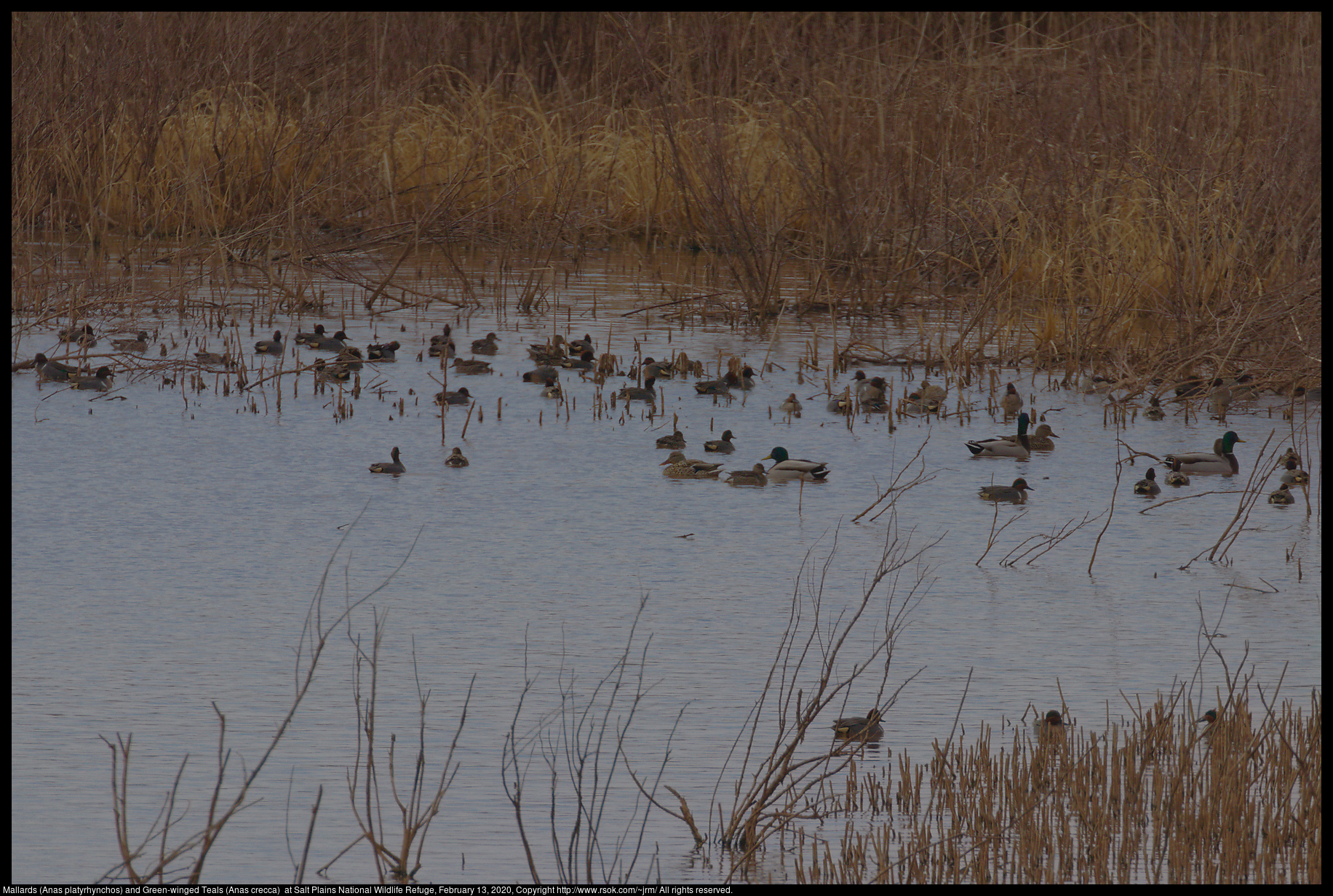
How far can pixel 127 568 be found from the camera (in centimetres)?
774

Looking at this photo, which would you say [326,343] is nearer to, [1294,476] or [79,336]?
[79,336]

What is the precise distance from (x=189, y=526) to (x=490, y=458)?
220 cm

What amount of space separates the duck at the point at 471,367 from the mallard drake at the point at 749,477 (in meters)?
3.48

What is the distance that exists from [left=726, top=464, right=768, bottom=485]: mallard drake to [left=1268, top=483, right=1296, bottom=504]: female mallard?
264cm

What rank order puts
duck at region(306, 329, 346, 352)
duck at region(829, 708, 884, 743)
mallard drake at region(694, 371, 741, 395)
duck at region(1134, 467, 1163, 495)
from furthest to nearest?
duck at region(306, 329, 346, 352) < mallard drake at region(694, 371, 741, 395) < duck at region(1134, 467, 1163, 495) < duck at region(829, 708, 884, 743)

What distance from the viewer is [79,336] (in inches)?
522

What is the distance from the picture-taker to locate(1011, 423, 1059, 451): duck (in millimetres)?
10844

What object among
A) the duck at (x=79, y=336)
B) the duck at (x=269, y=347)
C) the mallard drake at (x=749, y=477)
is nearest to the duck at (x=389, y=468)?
the mallard drake at (x=749, y=477)

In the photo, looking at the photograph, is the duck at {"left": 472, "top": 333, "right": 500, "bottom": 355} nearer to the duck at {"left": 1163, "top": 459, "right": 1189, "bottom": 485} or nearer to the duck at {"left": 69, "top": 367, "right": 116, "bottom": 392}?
Result: the duck at {"left": 69, "top": 367, "right": 116, "bottom": 392}

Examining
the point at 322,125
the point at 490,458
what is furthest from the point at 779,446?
the point at 322,125

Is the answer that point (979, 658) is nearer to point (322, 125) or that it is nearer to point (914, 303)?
point (914, 303)

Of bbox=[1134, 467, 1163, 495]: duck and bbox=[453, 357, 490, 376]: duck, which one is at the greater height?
bbox=[453, 357, 490, 376]: duck

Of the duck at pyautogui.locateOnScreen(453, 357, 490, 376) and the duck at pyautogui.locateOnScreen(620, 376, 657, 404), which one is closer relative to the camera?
the duck at pyautogui.locateOnScreen(620, 376, 657, 404)

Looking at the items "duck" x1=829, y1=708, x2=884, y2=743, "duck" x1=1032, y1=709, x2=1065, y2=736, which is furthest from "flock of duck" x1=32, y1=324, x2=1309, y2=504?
"duck" x1=829, y1=708, x2=884, y2=743
